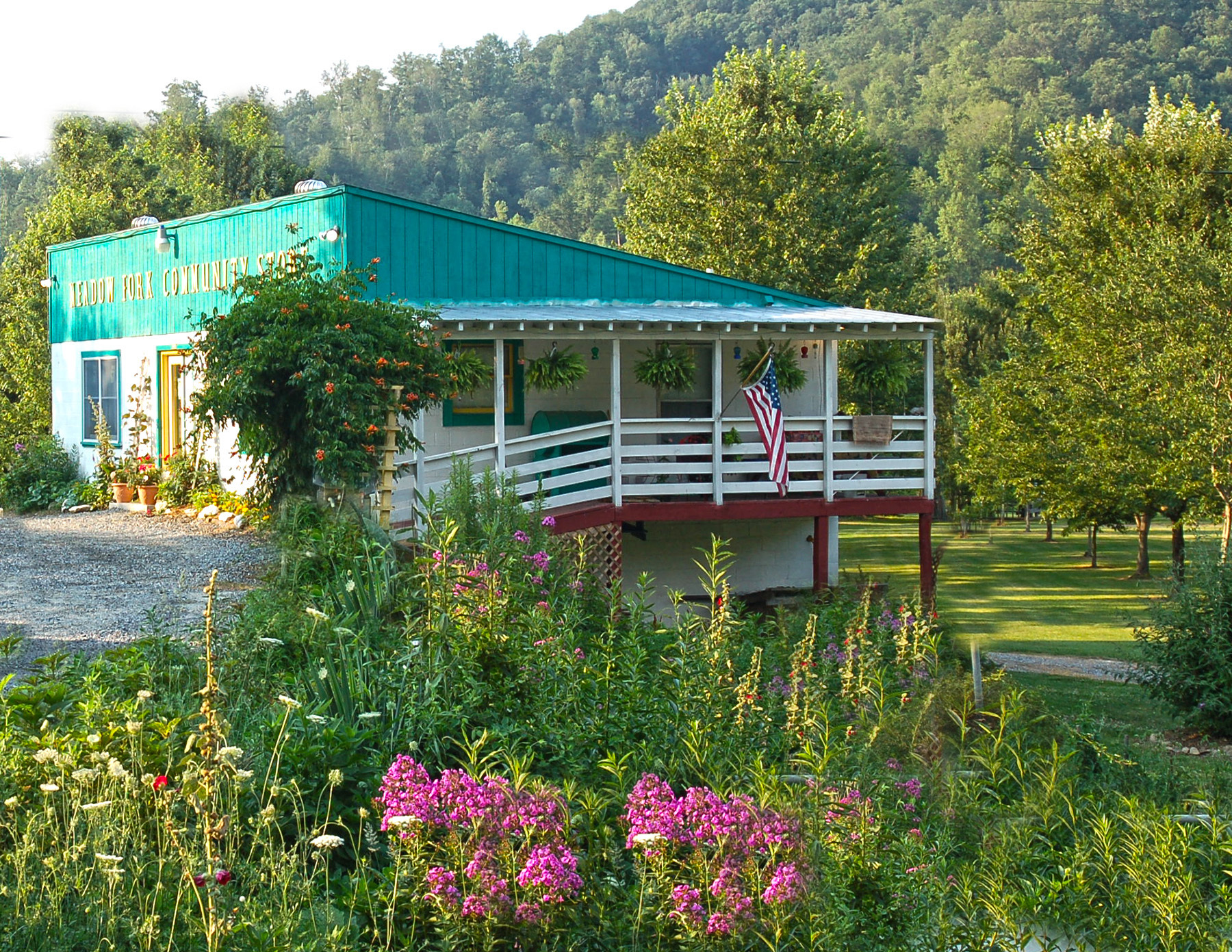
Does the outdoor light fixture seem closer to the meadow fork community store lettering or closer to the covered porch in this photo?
the meadow fork community store lettering

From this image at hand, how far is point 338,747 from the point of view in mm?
5418

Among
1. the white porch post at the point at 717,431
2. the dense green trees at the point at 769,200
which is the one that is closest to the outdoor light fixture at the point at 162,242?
the white porch post at the point at 717,431

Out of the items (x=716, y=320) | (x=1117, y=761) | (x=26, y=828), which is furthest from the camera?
(x=716, y=320)

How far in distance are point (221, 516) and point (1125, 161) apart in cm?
1624

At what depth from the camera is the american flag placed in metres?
15.2

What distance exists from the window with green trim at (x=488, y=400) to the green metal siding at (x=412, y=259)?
718 mm

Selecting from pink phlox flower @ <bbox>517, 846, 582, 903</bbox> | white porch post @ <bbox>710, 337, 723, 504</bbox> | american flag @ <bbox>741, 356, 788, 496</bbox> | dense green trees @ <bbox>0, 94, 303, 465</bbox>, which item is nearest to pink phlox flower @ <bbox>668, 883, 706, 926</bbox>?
pink phlox flower @ <bbox>517, 846, 582, 903</bbox>

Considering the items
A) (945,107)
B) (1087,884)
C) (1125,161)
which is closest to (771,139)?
(1125,161)

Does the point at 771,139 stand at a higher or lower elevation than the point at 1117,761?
higher

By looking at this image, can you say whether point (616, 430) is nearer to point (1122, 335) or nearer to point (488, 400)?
point (488, 400)

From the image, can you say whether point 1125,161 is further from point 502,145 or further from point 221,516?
point 502,145

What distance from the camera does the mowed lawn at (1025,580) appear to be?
1955 cm

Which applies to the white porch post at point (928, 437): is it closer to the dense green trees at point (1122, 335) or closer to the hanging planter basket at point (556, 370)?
the hanging planter basket at point (556, 370)

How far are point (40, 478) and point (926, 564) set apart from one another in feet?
43.1
